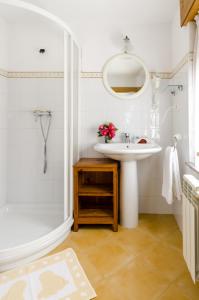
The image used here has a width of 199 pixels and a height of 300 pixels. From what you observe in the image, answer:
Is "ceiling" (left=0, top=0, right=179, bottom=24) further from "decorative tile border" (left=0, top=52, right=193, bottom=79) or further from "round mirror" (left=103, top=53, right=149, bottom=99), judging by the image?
"decorative tile border" (left=0, top=52, right=193, bottom=79)

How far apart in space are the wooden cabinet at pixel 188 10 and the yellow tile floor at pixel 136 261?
196 cm

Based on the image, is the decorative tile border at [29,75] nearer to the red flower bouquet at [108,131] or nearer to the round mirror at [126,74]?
the round mirror at [126,74]

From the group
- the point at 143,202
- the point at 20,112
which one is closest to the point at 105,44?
the point at 20,112

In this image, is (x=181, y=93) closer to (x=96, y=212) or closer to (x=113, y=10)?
(x=113, y=10)

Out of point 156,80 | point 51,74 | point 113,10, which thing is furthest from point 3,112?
point 156,80

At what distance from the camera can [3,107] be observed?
2273 millimetres

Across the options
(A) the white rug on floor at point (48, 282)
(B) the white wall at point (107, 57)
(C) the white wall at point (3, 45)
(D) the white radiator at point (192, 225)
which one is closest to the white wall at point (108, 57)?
(B) the white wall at point (107, 57)

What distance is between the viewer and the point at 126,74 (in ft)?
7.53

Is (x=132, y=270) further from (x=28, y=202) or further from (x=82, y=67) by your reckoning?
(x=82, y=67)

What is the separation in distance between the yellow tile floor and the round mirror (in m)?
1.53

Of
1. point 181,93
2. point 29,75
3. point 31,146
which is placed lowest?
point 31,146

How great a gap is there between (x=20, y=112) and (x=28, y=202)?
1.11 m

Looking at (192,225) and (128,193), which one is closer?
(192,225)

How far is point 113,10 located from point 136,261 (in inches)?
98.2
